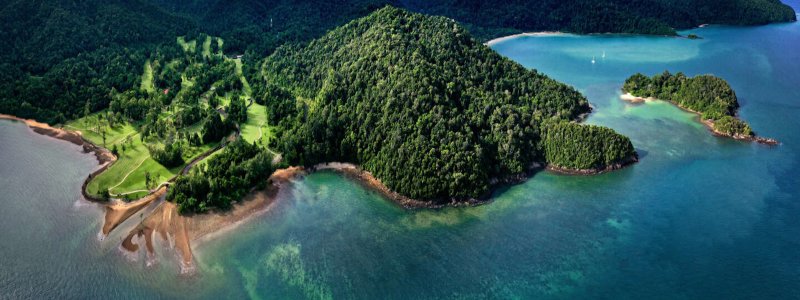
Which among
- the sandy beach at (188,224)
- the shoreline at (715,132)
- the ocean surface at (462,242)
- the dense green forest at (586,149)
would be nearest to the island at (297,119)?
the dense green forest at (586,149)

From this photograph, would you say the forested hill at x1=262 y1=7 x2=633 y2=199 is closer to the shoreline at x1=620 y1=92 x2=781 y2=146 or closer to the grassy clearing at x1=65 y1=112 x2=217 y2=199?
the shoreline at x1=620 y1=92 x2=781 y2=146

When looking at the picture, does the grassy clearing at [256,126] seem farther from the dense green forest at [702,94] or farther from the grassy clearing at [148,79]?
the dense green forest at [702,94]

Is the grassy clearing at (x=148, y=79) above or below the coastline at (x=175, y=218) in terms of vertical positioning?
above

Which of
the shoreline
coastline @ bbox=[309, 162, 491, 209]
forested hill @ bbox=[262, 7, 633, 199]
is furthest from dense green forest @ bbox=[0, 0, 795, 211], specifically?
the shoreline

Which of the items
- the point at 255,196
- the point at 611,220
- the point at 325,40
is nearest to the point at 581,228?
the point at 611,220

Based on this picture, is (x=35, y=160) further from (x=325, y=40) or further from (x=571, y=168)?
(x=571, y=168)

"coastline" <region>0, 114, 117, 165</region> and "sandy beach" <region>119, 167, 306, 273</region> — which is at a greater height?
"coastline" <region>0, 114, 117, 165</region>
